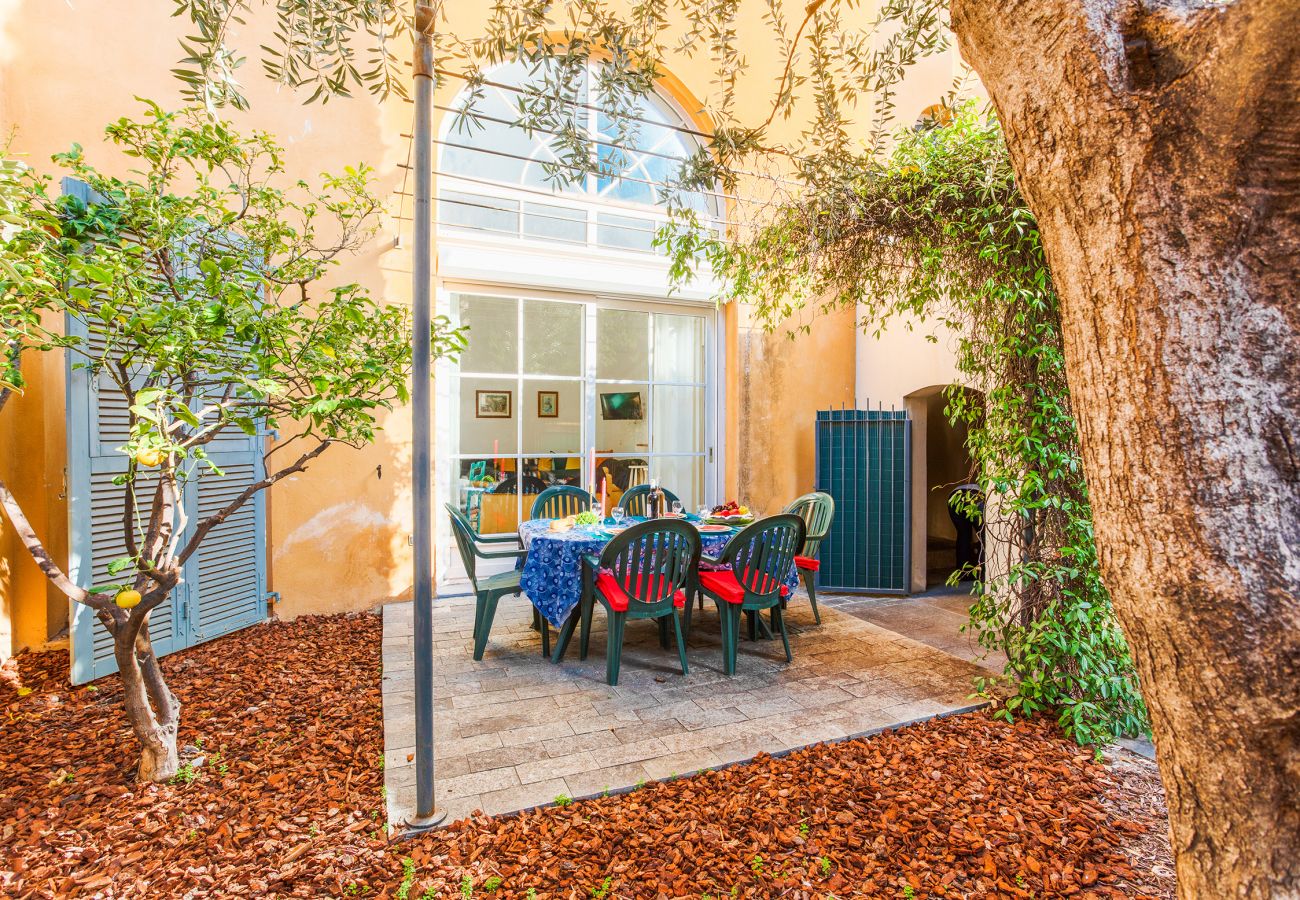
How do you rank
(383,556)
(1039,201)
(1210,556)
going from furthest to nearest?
(383,556), (1039,201), (1210,556)

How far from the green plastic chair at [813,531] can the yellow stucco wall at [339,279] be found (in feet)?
3.79

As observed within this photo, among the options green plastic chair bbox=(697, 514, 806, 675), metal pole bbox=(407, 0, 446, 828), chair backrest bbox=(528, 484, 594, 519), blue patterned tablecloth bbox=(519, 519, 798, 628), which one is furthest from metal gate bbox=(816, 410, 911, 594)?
metal pole bbox=(407, 0, 446, 828)

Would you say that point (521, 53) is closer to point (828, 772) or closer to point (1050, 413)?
point (1050, 413)

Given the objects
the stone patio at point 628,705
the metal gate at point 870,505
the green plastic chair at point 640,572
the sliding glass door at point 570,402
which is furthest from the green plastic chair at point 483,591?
the metal gate at point 870,505

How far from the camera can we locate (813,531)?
504 cm

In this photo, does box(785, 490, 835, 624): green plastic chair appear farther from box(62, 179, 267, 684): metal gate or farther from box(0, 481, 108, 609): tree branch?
box(0, 481, 108, 609): tree branch

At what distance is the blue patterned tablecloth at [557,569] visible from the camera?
3670 millimetres

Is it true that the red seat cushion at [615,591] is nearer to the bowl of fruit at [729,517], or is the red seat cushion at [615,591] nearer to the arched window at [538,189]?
the bowl of fruit at [729,517]

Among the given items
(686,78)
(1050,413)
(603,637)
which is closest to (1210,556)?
(1050,413)

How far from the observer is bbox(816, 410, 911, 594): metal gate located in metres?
5.95

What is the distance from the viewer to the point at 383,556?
502 cm

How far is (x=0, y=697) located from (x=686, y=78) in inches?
266

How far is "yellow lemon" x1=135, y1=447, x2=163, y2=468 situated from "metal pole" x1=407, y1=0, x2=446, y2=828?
2.23ft

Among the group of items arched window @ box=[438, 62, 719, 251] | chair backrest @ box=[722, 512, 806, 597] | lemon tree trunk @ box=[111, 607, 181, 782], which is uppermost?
arched window @ box=[438, 62, 719, 251]
